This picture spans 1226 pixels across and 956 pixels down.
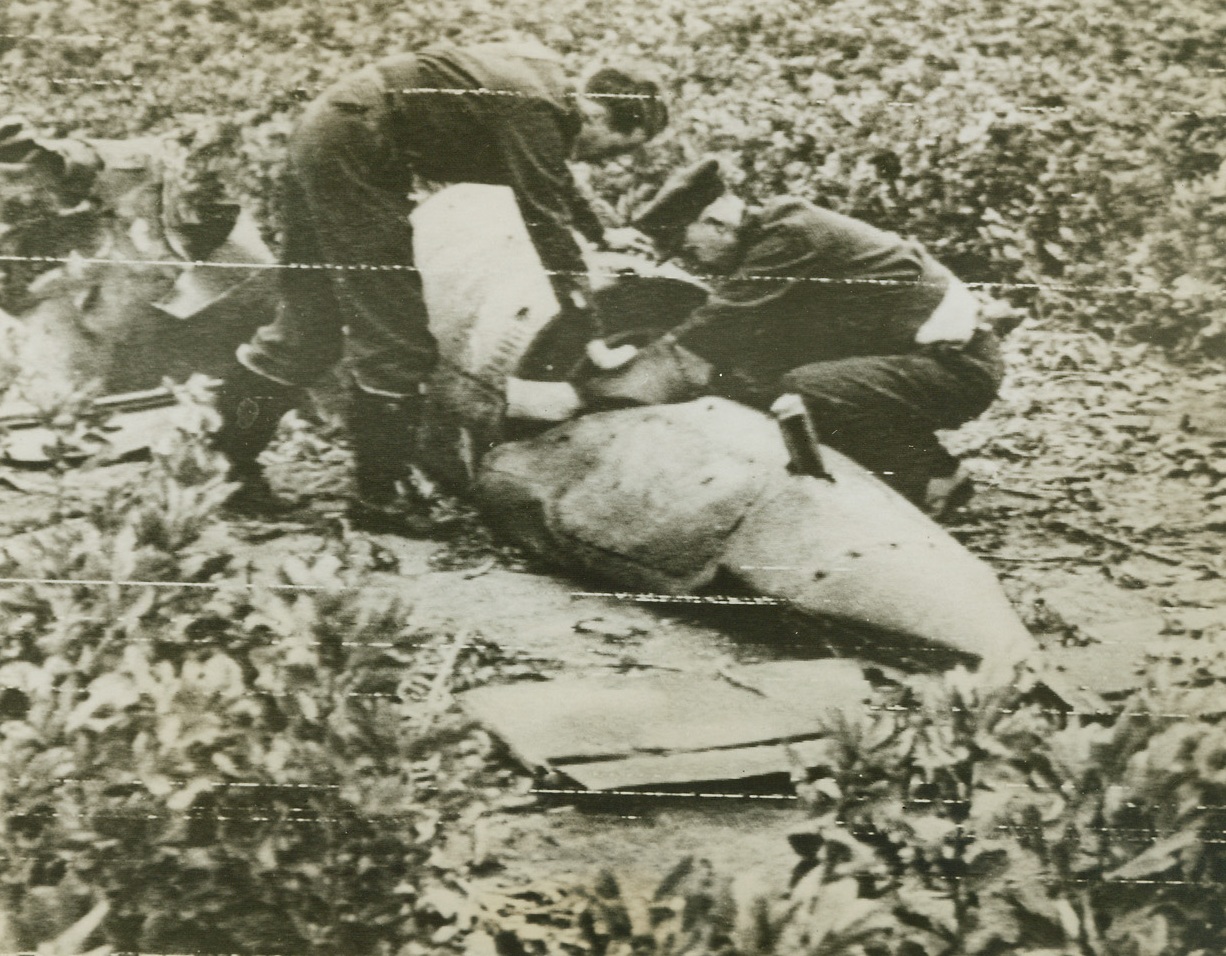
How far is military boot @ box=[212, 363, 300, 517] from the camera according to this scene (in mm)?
2074

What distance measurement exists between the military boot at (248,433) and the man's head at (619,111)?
0.77m

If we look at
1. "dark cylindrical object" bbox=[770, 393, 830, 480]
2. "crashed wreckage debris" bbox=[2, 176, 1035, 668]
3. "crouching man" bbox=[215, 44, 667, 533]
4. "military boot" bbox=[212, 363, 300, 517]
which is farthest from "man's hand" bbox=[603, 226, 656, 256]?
"military boot" bbox=[212, 363, 300, 517]

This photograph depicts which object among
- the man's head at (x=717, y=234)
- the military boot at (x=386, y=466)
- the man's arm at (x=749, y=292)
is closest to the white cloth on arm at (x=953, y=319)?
the man's arm at (x=749, y=292)

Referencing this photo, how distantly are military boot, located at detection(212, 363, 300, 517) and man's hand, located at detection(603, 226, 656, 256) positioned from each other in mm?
700

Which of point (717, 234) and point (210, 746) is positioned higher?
point (717, 234)

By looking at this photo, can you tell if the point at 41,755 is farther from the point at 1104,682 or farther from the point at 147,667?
the point at 1104,682

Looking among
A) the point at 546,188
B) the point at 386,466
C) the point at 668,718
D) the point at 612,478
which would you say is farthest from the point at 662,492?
the point at 546,188

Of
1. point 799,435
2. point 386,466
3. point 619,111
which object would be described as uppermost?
point 619,111

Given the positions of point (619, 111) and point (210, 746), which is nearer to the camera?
point (210, 746)

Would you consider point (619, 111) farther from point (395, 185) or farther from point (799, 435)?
point (799, 435)

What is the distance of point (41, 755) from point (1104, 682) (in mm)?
2004

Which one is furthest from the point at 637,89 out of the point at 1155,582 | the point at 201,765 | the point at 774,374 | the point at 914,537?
the point at 201,765

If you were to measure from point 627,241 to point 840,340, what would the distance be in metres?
0.46

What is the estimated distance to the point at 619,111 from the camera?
7.04ft
